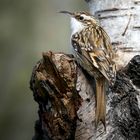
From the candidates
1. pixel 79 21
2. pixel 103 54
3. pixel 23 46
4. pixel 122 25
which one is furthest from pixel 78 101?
pixel 23 46

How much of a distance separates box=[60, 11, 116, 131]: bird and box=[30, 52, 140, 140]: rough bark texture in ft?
0.16

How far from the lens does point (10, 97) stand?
9758 millimetres

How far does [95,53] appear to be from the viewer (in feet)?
16.9

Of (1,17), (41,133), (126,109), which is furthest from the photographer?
(1,17)

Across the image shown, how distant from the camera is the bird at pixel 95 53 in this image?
4871 millimetres

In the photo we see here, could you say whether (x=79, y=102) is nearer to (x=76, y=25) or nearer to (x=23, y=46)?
(x=76, y=25)

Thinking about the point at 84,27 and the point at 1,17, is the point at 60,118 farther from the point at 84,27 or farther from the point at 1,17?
the point at 1,17

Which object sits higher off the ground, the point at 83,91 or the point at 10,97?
the point at 83,91

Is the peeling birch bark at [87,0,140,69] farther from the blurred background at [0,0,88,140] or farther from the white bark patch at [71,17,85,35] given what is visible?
the blurred background at [0,0,88,140]

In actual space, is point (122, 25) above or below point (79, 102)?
above

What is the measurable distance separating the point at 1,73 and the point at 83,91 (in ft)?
16.9

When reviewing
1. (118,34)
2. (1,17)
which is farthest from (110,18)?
(1,17)

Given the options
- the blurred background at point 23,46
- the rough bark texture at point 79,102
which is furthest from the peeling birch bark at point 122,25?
the blurred background at point 23,46

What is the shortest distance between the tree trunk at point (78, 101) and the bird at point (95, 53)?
4 cm
